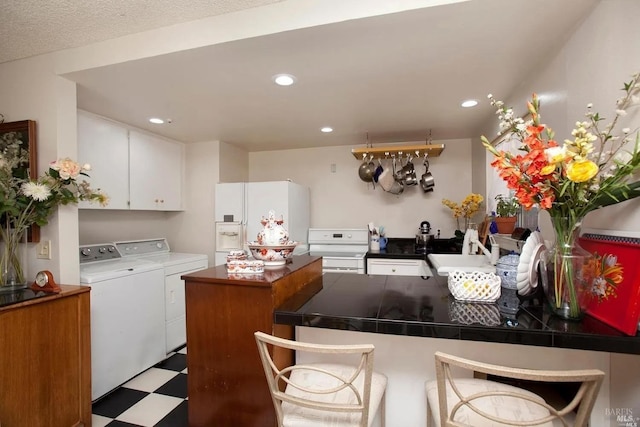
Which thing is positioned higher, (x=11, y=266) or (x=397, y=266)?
(x=11, y=266)

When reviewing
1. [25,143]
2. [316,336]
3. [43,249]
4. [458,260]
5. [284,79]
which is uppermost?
[284,79]

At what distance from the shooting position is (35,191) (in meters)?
1.56

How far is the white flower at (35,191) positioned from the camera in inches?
60.9

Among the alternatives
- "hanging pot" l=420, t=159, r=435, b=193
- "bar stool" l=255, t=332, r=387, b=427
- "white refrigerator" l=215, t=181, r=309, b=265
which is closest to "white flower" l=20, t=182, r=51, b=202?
"bar stool" l=255, t=332, r=387, b=427

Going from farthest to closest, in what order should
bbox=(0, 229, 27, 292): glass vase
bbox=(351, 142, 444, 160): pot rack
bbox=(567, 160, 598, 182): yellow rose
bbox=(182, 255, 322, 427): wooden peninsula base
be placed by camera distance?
bbox=(351, 142, 444, 160): pot rack < bbox=(0, 229, 27, 292): glass vase < bbox=(182, 255, 322, 427): wooden peninsula base < bbox=(567, 160, 598, 182): yellow rose

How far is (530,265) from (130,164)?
3090 millimetres

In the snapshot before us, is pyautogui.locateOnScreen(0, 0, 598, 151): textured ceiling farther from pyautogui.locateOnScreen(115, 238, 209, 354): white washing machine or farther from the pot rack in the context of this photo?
pyautogui.locateOnScreen(115, 238, 209, 354): white washing machine

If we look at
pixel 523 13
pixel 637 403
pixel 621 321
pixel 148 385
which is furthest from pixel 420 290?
pixel 148 385

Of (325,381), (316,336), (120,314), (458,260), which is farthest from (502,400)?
(120,314)

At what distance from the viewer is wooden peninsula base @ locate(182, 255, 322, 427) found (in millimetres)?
1218

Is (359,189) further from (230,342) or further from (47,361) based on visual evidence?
(47,361)

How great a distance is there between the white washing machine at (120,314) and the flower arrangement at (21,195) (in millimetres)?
379

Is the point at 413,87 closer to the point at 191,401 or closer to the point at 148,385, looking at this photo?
the point at 191,401

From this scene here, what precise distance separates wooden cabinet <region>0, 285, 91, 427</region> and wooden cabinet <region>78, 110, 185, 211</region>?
1.04 m
